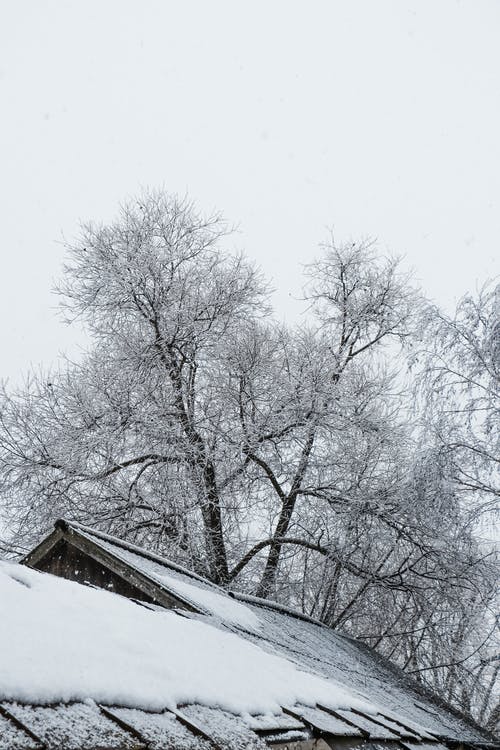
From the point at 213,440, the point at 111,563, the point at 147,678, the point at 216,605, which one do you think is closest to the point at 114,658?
the point at 147,678

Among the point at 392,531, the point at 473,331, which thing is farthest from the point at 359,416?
the point at 473,331

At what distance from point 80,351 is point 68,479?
3.97m

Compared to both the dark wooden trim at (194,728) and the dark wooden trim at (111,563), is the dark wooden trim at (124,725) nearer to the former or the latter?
the dark wooden trim at (194,728)

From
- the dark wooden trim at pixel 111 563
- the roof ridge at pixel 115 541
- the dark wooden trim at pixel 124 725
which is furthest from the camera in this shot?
the roof ridge at pixel 115 541

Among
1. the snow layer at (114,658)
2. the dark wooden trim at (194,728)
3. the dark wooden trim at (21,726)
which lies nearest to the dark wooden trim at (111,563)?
the snow layer at (114,658)

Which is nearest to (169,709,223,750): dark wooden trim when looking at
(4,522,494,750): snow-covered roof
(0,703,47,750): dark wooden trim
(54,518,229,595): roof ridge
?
(4,522,494,750): snow-covered roof

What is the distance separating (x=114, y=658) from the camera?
5.81 ft

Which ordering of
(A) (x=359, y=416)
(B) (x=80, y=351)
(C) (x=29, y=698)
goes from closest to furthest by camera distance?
1. (C) (x=29, y=698)
2. (A) (x=359, y=416)
3. (B) (x=80, y=351)

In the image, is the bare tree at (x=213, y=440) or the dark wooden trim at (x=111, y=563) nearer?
the dark wooden trim at (x=111, y=563)

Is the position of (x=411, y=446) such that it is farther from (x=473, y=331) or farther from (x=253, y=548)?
(x=473, y=331)

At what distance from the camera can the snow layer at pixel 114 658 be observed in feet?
4.79

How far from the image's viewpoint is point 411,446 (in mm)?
14625

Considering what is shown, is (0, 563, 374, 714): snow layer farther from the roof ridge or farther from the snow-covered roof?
the roof ridge

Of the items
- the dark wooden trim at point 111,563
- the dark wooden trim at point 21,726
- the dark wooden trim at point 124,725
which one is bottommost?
the dark wooden trim at point 21,726
